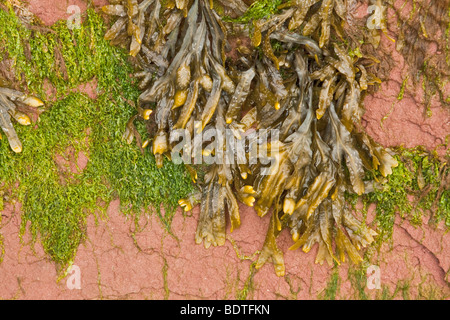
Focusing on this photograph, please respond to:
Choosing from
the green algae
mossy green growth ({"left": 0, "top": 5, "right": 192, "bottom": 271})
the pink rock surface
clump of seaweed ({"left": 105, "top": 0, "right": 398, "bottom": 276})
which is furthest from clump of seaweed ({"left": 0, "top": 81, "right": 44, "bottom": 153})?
the green algae

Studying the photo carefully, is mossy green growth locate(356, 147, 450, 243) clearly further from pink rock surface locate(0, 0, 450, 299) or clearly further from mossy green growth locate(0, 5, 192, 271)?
mossy green growth locate(0, 5, 192, 271)

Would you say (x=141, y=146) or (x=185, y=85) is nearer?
(x=185, y=85)

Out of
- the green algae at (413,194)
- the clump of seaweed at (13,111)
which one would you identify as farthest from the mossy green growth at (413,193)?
the clump of seaweed at (13,111)

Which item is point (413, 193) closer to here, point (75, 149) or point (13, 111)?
point (75, 149)

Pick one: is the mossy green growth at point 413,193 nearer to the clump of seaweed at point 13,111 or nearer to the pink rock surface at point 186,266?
the pink rock surface at point 186,266

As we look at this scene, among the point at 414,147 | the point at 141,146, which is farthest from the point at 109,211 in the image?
the point at 414,147

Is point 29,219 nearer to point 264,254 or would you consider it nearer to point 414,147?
point 264,254

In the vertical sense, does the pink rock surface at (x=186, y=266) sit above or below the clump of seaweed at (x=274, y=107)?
below
